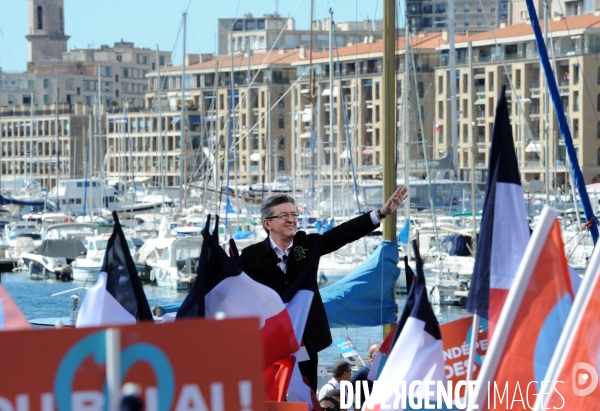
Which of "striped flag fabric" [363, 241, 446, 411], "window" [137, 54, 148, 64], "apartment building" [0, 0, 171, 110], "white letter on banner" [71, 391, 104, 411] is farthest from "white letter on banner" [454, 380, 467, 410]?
"window" [137, 54, 148, 64]

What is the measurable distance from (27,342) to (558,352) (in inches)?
78.1

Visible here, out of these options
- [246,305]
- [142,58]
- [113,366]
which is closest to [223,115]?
[142,58]

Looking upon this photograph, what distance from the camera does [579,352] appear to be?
15.2 ft

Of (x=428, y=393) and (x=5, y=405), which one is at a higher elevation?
(x=5, y=405)

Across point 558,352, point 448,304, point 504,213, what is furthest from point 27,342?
point 448,304

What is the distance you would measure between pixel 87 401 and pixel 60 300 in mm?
34649

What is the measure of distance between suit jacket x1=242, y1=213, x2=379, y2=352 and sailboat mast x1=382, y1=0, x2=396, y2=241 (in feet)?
5.99

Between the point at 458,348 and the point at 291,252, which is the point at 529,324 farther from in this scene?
the point at 291,252

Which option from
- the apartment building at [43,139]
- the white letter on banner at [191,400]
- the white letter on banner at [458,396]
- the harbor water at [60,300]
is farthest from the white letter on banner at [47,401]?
the apartment building at [43,139]

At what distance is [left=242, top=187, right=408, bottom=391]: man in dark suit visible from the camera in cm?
620

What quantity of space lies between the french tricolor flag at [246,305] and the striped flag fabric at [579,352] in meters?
1.44

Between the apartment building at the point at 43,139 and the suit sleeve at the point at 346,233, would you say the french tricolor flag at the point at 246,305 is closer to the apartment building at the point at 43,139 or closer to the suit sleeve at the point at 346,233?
the suit sleeve at the point at 346,233

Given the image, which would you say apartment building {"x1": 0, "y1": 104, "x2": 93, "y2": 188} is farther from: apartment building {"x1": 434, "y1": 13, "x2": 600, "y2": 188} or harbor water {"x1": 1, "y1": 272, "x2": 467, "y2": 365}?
harbor water {"x1": 1, "y1": 272, "x2": 467, "y2": 365}

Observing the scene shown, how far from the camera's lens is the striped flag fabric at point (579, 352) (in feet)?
15.1
